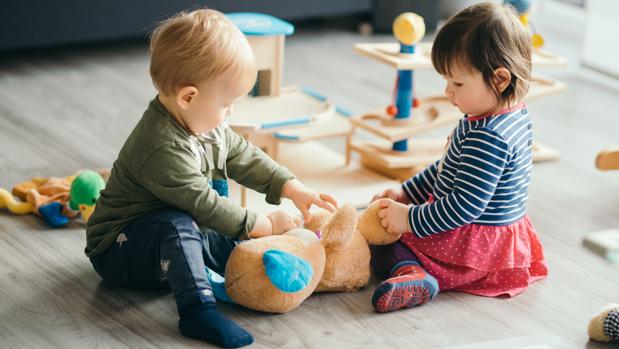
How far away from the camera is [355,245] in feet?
4.76

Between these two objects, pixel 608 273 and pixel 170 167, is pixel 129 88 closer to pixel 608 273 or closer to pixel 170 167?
pixel 170 167

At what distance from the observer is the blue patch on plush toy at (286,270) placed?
1.32 m

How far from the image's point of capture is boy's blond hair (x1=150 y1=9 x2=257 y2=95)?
130cm

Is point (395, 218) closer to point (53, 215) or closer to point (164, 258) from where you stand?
point (164, 258)

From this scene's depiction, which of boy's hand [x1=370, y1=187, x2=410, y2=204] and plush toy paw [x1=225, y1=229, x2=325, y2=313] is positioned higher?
boy's hand [x1=370, y1=187, x2=410, y2=204]

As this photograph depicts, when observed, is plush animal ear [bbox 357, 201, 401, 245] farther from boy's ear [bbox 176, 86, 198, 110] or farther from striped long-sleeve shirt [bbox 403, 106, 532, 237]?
boy's ear [bbox 176, 86, 198, 110]

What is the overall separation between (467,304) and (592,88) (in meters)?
1.51

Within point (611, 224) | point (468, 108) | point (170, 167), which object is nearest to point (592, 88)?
point (611, 224)

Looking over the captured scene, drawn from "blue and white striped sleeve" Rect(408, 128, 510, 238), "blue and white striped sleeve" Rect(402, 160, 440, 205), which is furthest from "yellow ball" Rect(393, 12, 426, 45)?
"blue and white striped sleeve" Rect(408, 128, 510, 238)

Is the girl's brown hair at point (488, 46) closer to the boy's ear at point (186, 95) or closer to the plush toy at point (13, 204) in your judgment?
the boy's ear at point (186, 95)

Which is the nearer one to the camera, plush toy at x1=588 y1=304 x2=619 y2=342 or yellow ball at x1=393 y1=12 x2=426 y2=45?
plush toy at x1=588 y1=304 x2=619 y2=342

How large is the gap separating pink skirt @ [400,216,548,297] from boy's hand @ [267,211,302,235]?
0.63 ft

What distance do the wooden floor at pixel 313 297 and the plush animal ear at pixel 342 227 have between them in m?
0.10

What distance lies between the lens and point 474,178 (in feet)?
4.54
